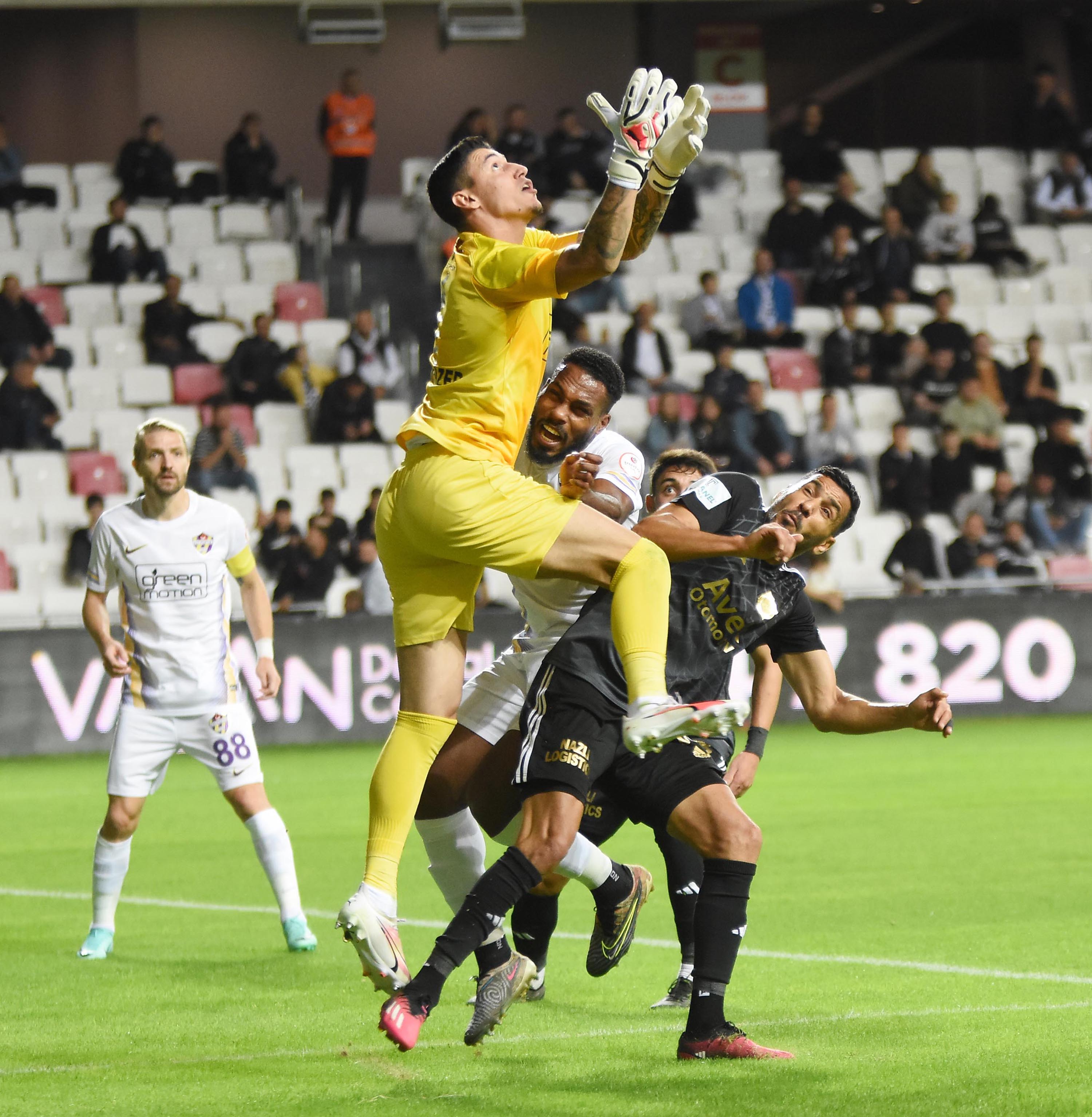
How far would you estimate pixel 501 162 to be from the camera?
5516 millimetres

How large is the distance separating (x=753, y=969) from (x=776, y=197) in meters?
16.8

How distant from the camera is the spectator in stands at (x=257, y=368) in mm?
18125

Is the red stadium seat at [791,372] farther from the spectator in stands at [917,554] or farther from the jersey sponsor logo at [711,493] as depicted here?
the jersey sponsor logo at [711,493]

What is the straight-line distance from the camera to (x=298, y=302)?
19.8 meters

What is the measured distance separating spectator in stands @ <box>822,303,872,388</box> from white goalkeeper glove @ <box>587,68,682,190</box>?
14.8 m

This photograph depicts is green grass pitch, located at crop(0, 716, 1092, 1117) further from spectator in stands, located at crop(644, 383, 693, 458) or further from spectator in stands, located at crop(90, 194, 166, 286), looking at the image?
spectator in stands, located at crop(90, 194, 166, 286)

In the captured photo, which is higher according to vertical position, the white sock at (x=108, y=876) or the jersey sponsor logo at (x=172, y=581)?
the jersey sponsor logo at (x=172, y=581)

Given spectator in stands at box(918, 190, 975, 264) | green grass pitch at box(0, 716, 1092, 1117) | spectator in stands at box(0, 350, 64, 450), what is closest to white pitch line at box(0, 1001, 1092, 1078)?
green grass pitch at box(0, 716, 1092, 1117)

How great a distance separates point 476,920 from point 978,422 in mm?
14661

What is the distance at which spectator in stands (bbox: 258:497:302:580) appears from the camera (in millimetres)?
16078

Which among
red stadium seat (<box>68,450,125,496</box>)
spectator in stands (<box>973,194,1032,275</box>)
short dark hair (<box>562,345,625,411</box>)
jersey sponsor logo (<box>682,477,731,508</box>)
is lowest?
red stadium seat (<box>68,450,125,496</box>)

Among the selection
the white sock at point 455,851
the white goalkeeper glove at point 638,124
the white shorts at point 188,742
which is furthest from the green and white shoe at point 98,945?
the white goalkeeper glove at point 638,124

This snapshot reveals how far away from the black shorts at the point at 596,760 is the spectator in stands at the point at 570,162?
15.9 meters

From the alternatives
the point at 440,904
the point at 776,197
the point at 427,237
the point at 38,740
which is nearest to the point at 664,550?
the point at 440,904
